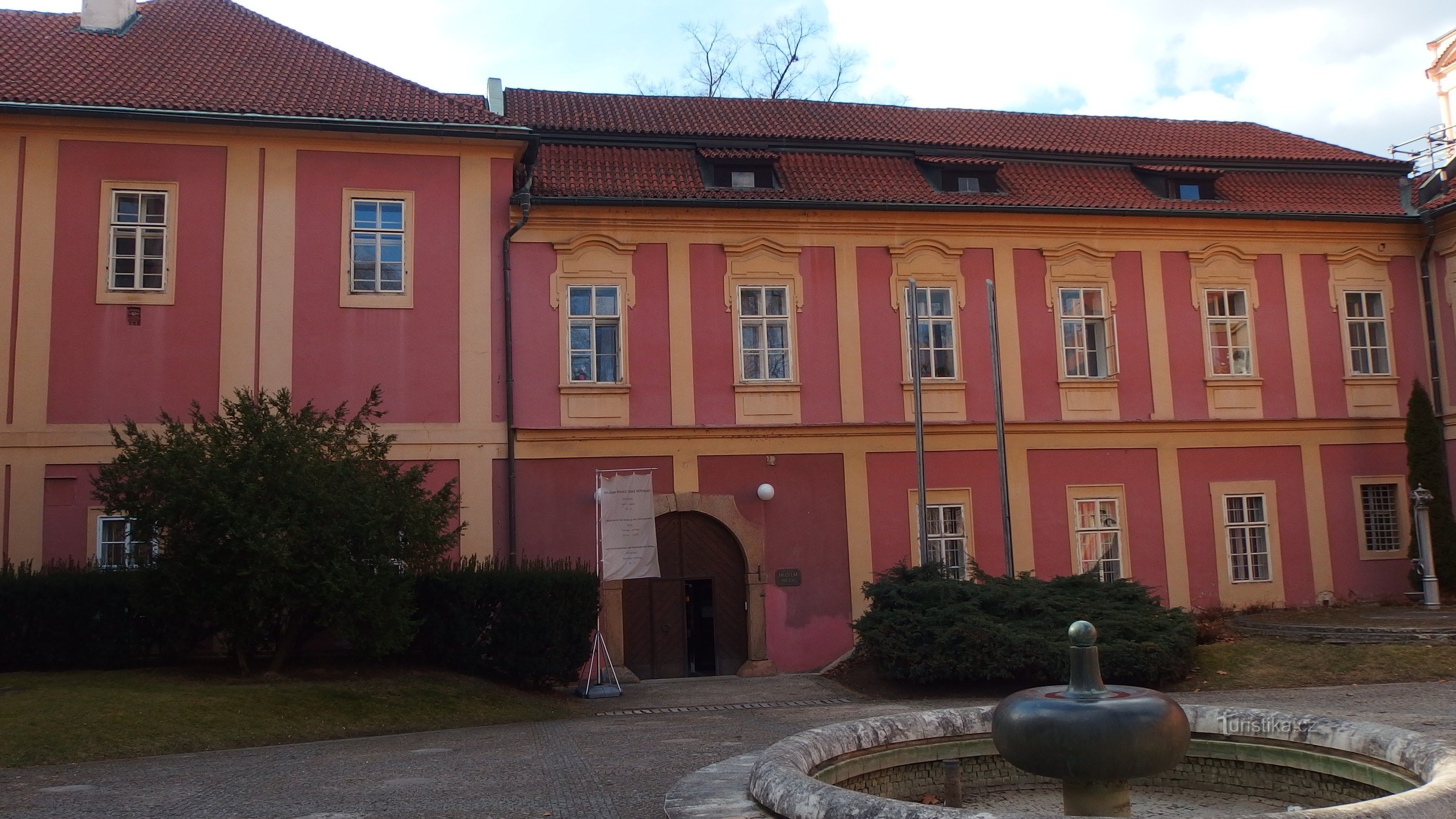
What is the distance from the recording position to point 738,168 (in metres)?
20.1

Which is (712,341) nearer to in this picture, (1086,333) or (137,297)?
(1086,333)

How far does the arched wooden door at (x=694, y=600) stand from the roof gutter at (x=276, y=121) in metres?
6.50

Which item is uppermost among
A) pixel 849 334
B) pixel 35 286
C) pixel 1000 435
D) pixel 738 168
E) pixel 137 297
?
pixel 738 168

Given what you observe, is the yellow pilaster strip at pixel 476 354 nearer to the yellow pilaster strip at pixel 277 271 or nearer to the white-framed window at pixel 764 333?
the yellow pilaster strip at pixel 277 271

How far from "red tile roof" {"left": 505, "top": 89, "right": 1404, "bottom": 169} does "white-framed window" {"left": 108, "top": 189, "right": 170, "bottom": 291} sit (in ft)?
19.3

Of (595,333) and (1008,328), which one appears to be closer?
(595,333)

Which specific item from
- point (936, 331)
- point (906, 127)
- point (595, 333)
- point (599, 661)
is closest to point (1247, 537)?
point (936, 331)

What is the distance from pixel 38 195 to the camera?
56.1ft

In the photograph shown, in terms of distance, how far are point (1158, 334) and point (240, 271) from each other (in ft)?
48.5

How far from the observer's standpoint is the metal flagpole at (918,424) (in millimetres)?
16922

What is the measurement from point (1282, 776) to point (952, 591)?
26.1ft

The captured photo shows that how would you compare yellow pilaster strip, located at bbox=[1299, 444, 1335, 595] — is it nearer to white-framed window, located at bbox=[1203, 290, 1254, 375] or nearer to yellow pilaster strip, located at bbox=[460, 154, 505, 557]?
white-framed window, located at bbox=[1203, 290, 1254, 375]

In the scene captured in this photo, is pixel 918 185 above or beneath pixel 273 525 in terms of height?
above

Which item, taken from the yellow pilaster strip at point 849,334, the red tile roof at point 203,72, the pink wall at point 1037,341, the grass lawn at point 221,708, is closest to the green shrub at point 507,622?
the grass lawn at point 221,708
